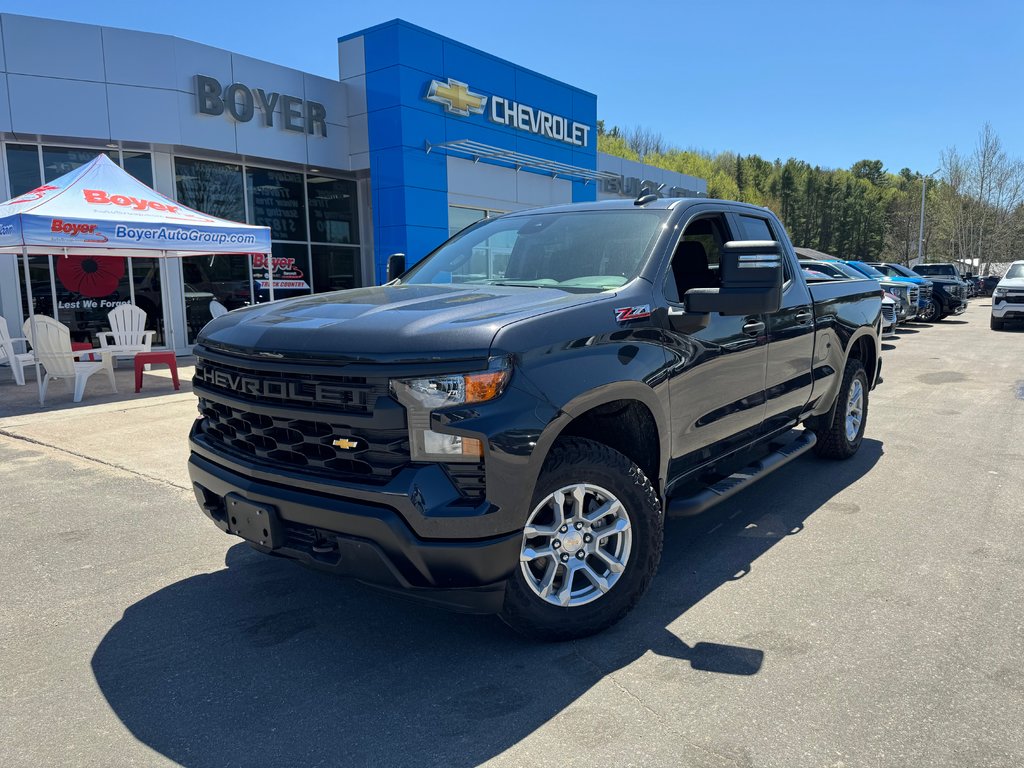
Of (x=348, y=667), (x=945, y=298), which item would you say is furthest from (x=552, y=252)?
(x=945, y=298)

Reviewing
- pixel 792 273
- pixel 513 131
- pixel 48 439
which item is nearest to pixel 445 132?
pixel 513 131

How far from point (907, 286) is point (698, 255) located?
16.3 metres

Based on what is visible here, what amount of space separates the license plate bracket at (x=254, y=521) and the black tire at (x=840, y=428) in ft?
14.4

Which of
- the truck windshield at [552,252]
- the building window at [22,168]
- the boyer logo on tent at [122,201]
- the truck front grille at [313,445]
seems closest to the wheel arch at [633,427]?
the truck windshield at [552,252]

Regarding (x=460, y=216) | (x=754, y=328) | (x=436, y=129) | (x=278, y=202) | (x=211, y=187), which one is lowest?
(x=754, y=328)

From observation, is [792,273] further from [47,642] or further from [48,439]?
[48,439]

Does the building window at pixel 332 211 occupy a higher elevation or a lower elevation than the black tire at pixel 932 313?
higher

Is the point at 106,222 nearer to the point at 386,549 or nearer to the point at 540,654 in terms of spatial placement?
the point at 386,549

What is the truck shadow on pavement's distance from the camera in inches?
99.1

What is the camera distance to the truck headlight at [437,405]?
266 cm

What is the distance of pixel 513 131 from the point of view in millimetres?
20156

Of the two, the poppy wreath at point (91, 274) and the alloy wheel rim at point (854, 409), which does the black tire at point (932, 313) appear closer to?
the alloy wheel rim at point (854, 409)

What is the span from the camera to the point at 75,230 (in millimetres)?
9258

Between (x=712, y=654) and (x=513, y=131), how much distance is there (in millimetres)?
18922
